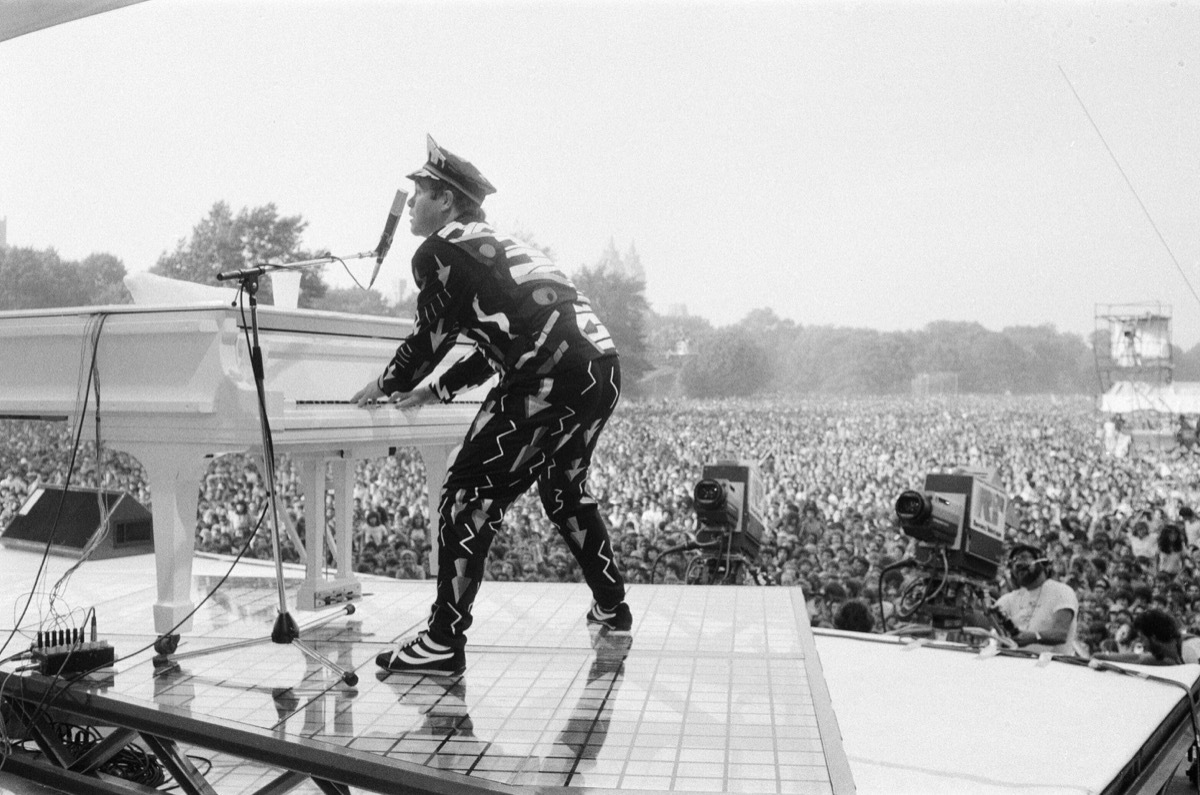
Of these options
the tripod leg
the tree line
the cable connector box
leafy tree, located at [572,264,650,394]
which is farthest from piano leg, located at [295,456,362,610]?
leafy tree, located at [572,264,650,394]

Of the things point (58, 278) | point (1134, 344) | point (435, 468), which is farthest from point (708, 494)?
point (58, 278)

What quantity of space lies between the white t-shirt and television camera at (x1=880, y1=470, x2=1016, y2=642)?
247 mm

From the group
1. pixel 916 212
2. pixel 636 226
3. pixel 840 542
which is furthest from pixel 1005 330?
pixel 636 226

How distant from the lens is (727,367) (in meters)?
8.86

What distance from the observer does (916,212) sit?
7762 millimetres

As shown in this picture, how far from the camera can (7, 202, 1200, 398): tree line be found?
7621 mm

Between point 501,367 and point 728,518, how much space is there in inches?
78.0

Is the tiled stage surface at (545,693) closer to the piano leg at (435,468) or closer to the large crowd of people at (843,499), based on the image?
the piano leg at (435,468)

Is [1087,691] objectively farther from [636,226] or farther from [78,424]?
[636,226]

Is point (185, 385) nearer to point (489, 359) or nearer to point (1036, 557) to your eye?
point (489, 359)

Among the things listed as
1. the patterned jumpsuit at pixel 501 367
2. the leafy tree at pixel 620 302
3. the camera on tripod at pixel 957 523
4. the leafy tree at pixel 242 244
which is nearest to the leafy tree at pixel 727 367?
the leafy tree at pixel 620 302

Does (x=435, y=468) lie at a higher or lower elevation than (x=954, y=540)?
higher

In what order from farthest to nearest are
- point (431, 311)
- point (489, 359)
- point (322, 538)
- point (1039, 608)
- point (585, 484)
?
1. point (1039, 608)
2. point (322, 538)
3. point (585, 484)
4. point (489, 359)
5. point (431, 311)

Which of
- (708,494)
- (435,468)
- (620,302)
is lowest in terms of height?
(708,494)
